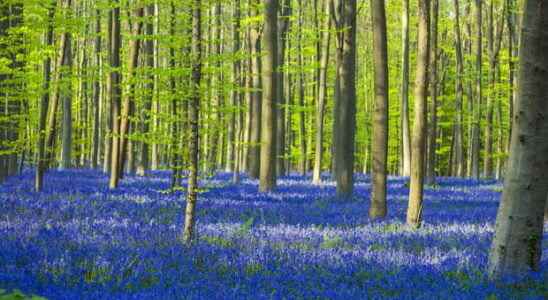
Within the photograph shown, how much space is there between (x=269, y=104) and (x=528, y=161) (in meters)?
13.5

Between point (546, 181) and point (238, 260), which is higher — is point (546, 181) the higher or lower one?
the higher one

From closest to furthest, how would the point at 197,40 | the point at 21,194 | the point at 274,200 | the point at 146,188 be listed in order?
the point at 197,40
the point at 21,194
the point at 274,200
the point at 146,188

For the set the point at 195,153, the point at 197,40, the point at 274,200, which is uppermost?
the point at 197,40

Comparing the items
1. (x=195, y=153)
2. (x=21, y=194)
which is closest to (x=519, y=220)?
(x=195, y=153)

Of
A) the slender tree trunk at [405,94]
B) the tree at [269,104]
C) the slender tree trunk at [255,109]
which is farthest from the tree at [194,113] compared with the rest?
the slender tree trunk at [405,94]

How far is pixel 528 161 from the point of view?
7.76 m

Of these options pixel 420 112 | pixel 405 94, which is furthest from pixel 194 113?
pixel 405 94

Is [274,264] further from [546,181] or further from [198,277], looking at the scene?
[546,181]

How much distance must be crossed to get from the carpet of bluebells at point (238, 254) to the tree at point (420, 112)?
0.43m

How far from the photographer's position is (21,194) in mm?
16938

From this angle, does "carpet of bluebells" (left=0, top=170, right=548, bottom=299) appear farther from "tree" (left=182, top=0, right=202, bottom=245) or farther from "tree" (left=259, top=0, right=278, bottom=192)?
"tree" (left=259, top=0, right=278, bottom=192)

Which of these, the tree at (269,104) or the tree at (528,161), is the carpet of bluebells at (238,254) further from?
the tree at (269,104)

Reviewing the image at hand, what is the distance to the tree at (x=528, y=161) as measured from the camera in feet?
25.5

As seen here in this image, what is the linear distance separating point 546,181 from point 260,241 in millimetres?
4206
